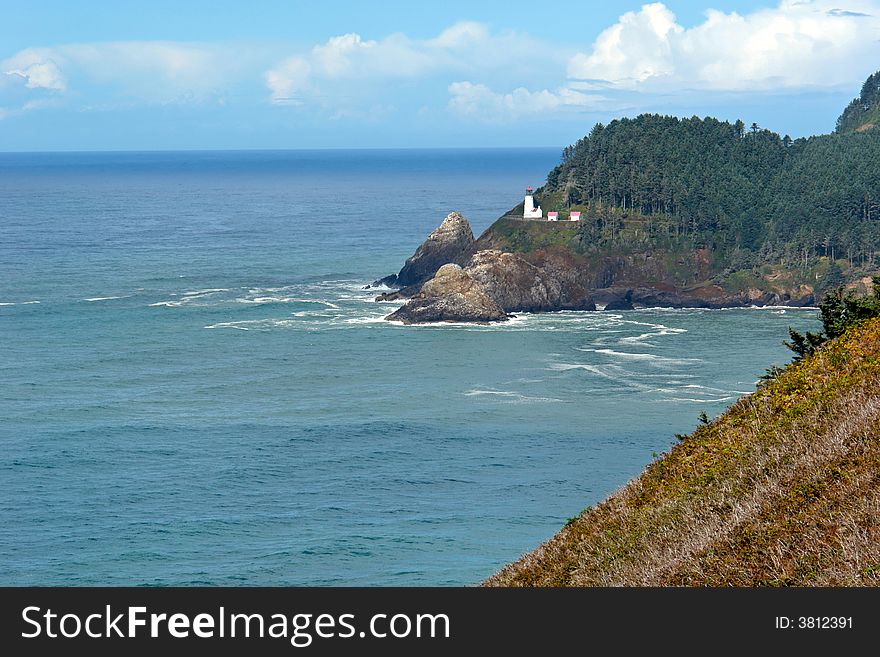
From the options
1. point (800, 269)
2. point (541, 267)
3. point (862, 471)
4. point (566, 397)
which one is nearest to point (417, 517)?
point (566, 397)

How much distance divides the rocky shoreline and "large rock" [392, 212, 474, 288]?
13 cm

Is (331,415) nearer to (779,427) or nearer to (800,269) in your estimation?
(779,427)

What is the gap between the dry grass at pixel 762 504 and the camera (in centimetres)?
1930

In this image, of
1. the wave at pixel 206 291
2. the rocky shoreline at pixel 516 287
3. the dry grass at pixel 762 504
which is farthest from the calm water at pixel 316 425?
the dry grass at pixel 762 504

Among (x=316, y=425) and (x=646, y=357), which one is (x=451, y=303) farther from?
(x=316, y=425)

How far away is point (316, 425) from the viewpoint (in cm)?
8288

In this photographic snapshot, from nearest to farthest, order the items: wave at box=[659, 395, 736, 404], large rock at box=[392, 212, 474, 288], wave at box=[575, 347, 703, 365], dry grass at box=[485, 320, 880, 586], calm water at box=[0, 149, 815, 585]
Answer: dry grass at box=[485, 320, 880, 586] → calm water at box=[0, 149, 815, 585] → wave at box=[659, 395, 736, 404] → wave at box=[575, 347, 703, 365] → large rock at box=[392, 212, 474, 288]

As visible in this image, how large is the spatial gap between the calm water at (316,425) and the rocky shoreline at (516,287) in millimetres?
4817

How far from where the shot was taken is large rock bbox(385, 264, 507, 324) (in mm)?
127875

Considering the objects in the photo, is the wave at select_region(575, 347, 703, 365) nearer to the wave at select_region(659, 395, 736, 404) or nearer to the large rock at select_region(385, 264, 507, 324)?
the wave at select_region(659, 395, 736, 404)

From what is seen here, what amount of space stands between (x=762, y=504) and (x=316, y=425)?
62.9 metres

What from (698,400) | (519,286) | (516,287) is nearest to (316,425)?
(698,400)

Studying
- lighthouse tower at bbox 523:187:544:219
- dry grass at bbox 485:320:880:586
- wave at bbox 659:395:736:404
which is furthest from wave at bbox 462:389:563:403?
lighthouse tower at bbox 523:187:544:219
